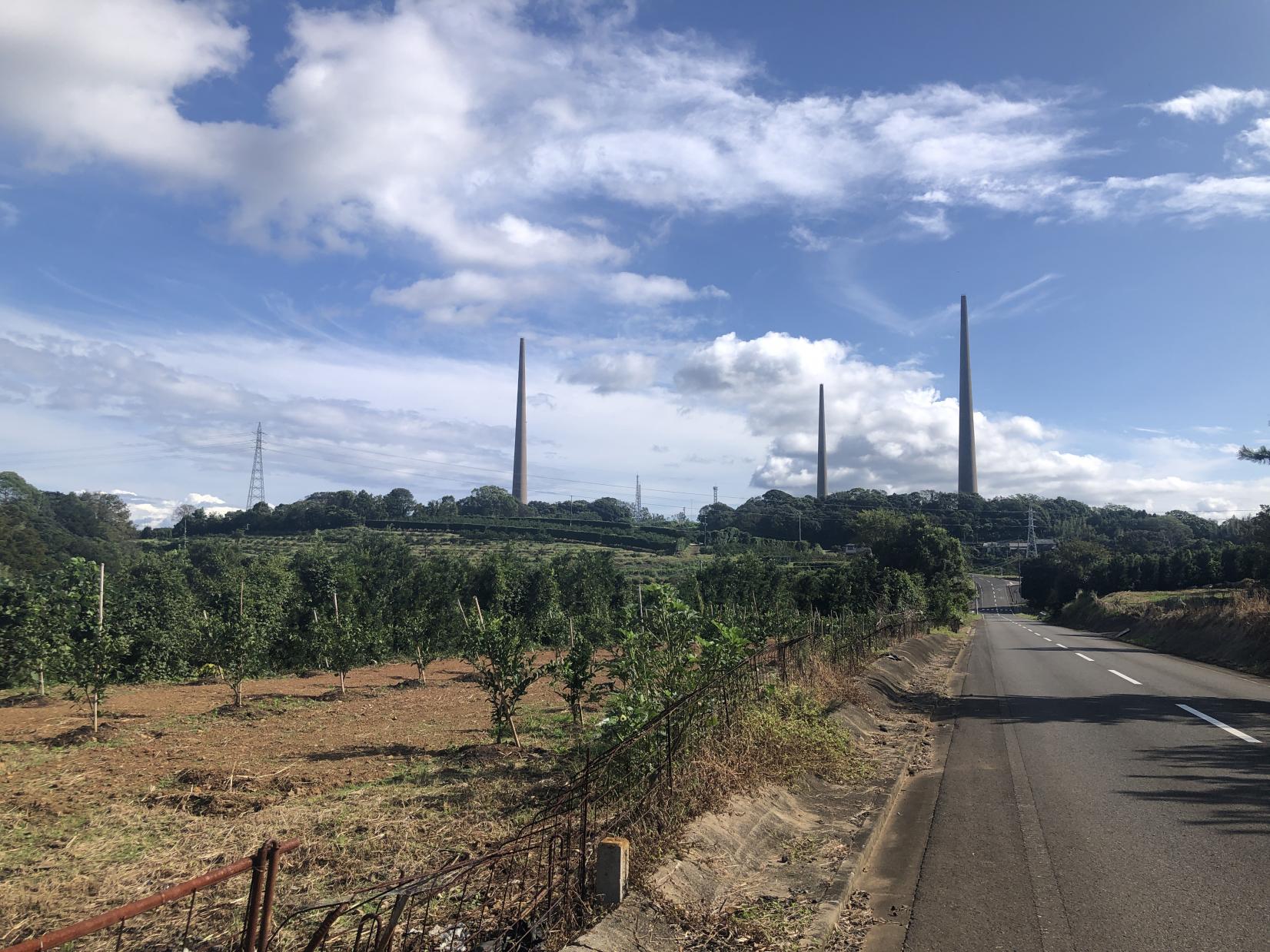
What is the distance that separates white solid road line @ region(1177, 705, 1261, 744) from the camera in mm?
9625

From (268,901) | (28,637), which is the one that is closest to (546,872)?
(268,901)

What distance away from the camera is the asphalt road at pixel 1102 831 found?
4.61 meters

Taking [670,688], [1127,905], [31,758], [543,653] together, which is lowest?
[543,653]

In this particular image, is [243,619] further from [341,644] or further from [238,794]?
[238,794]

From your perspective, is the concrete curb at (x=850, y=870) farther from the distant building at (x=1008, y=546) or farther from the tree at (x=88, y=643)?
the distant building at (x=1008, y=546)

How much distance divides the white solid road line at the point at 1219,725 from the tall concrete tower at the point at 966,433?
5094 inches

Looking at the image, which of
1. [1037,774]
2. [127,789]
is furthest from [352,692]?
[1037,774]

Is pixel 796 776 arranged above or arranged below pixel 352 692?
above

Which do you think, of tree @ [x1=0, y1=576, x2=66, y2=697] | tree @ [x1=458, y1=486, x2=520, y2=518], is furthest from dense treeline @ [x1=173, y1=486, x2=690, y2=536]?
tree @ [x1=0, y1=576, x2=66, y2=697]

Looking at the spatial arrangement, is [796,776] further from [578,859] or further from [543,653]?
[543,653]

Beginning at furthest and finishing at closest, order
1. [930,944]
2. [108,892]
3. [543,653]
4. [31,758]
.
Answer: [543,653] → [31,758] → [108,892] → [930,944]

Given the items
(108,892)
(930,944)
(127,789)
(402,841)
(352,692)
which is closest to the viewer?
(930,944)

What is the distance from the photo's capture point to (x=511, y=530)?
283ft

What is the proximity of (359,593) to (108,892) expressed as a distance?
103 ft
